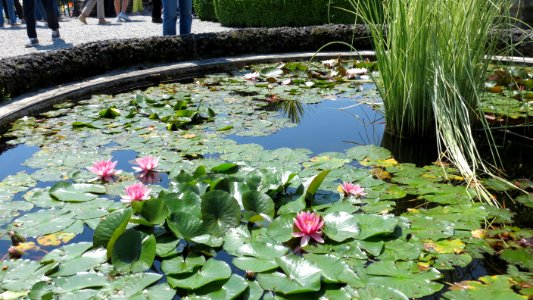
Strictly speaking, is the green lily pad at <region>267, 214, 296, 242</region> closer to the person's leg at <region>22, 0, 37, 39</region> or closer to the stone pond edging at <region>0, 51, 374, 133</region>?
the stone pond edging at <region>0, 51, 374, 133</region>

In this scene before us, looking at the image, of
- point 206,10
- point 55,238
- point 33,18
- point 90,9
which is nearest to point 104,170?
point 55,238

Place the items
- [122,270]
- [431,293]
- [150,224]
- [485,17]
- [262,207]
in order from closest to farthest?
[431,293] → [122,270] → [150,224] → [262,207] → [485,17]

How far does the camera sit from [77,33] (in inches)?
365

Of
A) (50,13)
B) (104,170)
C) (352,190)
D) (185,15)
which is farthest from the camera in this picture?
(50,13)

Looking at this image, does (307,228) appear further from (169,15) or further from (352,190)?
(169,15)

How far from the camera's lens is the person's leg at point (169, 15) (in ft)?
21.9

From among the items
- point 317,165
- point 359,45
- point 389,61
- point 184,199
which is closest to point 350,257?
point 184,199

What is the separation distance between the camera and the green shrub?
12203 millimetres

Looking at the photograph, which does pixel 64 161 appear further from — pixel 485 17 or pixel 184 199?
pixel 485 17

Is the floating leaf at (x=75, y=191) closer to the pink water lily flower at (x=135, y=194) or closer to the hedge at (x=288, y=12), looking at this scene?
the pink water lily flower at (x=135, y=194)

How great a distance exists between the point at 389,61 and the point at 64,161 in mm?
2062

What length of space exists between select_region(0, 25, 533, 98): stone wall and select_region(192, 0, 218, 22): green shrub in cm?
513

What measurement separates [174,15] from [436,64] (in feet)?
14.4

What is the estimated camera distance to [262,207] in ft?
8.17
